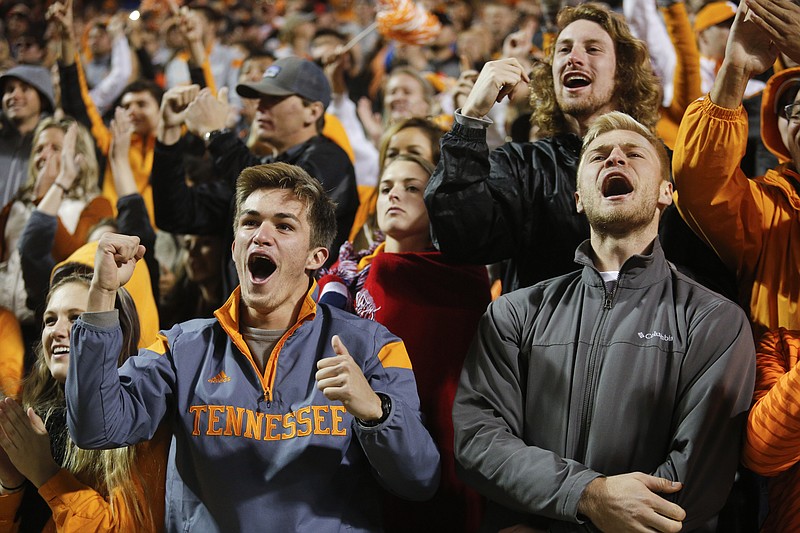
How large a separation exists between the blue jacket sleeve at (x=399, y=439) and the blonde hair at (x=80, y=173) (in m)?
2.78

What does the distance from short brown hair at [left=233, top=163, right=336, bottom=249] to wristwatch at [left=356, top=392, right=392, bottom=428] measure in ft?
2.04

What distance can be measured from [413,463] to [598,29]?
1.88 meters

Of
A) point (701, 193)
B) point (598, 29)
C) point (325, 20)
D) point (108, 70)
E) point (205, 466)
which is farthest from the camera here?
point (325, 20)

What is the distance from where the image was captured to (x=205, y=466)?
2.62m

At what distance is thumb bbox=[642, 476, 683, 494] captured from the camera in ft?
7.70

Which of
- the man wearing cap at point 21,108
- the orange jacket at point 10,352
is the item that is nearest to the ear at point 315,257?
the orange jacket at point 10,352

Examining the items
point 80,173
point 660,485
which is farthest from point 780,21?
point 80,173

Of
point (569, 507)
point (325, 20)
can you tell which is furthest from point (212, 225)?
point (325, 20)

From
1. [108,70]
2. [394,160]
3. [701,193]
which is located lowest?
[108,70]

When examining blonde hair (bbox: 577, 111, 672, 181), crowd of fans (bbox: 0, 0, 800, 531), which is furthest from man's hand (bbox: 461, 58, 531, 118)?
blonde hair (bbox: 577, 111, 672, 181)

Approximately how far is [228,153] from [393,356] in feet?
5.93

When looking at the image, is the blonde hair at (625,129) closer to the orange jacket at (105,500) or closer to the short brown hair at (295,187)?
the short brown hair at (295,187)

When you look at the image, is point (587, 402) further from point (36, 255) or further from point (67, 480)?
point (36, 255)

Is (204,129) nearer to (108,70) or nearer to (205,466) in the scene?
(205,466)
